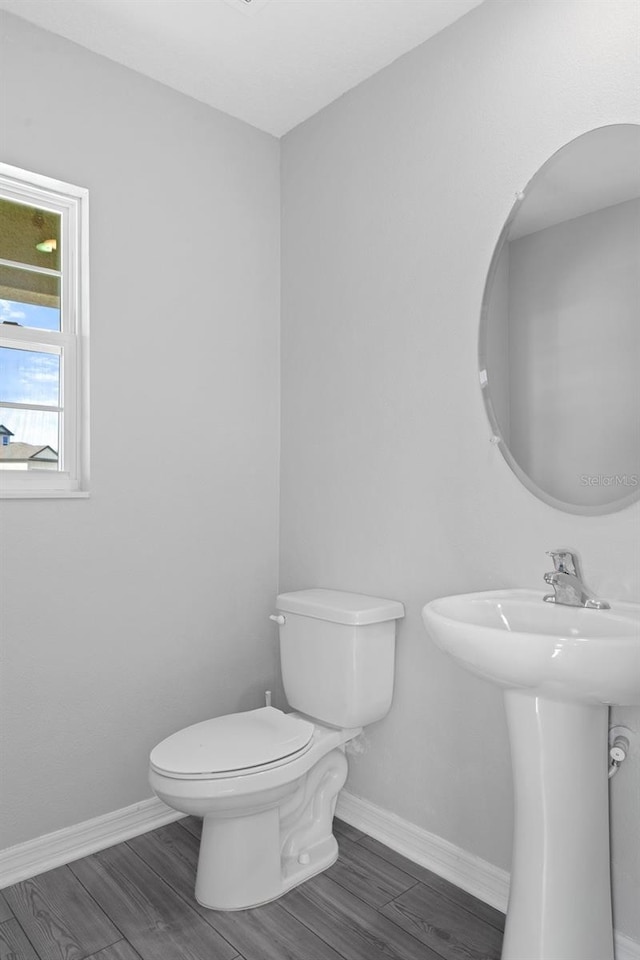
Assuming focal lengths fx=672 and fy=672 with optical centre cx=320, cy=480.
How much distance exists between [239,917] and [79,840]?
24.5 inches

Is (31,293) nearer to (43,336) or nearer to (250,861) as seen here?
(43,336)

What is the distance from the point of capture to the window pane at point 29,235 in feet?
6.92

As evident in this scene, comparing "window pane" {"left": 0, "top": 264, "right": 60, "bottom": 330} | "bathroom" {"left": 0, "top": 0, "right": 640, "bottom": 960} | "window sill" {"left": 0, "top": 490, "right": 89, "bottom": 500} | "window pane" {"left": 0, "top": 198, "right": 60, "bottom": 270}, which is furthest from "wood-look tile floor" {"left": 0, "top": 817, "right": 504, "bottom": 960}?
"window pane" {"left": 0, "top": 198, "right": 60, "bottom": 270}

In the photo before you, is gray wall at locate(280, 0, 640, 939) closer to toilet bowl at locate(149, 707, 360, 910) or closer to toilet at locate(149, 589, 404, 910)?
toilet at locate(149, 589, 404, 910)

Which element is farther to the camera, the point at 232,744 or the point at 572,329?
the point at 232,744

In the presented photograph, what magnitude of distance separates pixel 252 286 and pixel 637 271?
146 centimetres

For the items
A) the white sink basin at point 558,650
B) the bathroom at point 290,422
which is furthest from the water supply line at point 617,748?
the white sink basin at point 558,650

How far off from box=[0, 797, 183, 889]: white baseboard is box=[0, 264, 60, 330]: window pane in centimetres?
159

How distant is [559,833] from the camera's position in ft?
4.84

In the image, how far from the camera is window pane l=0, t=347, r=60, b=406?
209 cm

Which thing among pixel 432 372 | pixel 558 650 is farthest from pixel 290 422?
pixel 558 650

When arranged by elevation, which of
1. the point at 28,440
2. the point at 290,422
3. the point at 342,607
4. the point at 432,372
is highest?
the point at 432,372

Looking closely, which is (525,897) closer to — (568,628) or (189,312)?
(568,628)

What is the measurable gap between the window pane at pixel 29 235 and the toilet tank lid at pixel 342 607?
135cm
